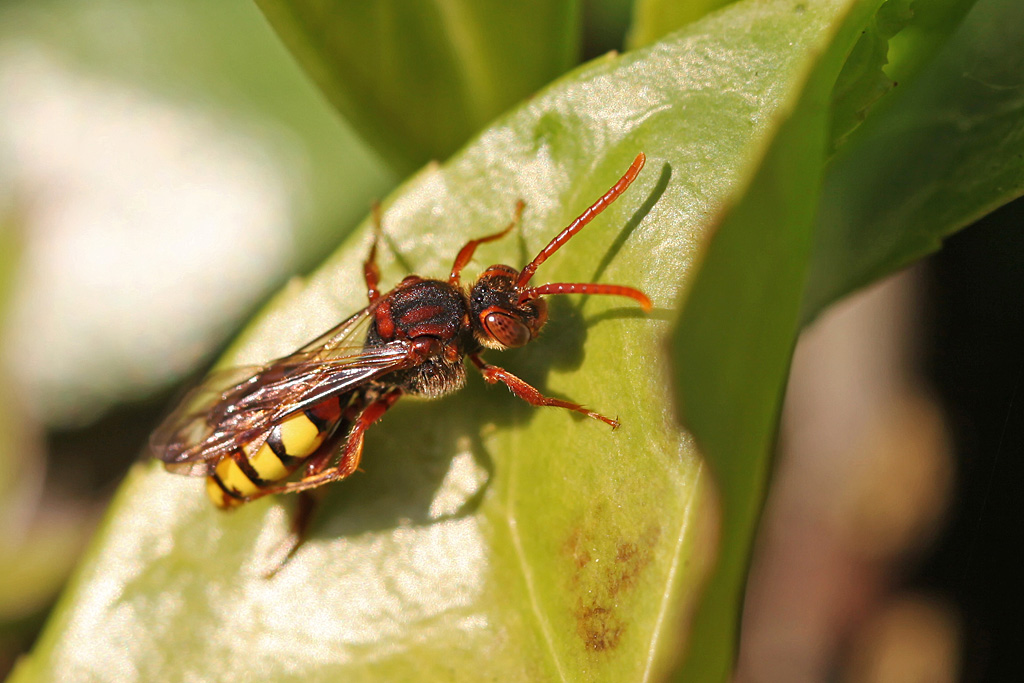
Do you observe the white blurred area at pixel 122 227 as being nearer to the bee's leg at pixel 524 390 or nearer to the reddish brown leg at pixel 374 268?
the reddish brown leg at pixel 374 268

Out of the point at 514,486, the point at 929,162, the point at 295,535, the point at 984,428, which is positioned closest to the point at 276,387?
the point at 295,535

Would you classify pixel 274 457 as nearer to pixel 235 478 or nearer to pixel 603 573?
pixel 235 478

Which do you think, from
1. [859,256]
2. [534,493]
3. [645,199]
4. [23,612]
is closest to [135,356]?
[23,612]

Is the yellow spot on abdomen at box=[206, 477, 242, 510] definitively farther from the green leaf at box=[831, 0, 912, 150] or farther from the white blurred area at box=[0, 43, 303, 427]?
the green leaf at box=[831, 0, 912, 150]

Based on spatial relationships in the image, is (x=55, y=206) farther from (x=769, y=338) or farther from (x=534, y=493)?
(x=769, y=338)

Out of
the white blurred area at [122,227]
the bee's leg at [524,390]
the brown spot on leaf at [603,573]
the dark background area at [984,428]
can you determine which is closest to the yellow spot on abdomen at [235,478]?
the bee's leg at [524,390]
